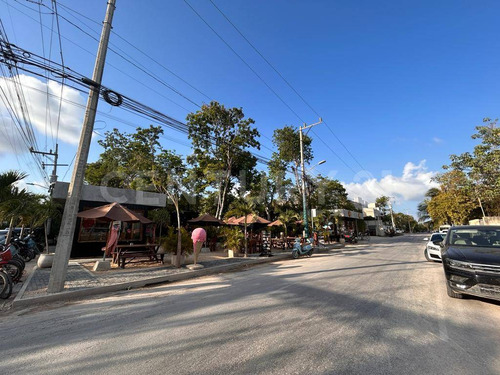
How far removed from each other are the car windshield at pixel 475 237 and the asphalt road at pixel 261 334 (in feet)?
4.09

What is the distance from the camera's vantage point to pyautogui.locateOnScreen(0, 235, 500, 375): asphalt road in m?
2.63

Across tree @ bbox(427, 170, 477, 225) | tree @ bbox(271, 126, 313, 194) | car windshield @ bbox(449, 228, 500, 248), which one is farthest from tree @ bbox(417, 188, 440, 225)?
car windshield @ bbox(449, 228, 500, 248)

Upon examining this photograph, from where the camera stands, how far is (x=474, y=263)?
4371 mm

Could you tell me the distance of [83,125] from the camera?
6938 mm

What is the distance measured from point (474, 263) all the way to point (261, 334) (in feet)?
13.7

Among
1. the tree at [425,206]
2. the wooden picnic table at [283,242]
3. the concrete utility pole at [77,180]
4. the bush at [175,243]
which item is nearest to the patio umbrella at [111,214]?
the bush at [175,243]

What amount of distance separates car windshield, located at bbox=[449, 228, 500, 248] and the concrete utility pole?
9.74 metres

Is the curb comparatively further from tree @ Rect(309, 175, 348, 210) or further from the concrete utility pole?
tree @ Rect(309, 175, 348, 210)

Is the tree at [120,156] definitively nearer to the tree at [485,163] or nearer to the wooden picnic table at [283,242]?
the wooden picnic table at [283,242]

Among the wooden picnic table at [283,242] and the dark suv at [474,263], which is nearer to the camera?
the dark suv at [474,263]

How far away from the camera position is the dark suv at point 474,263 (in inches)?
163

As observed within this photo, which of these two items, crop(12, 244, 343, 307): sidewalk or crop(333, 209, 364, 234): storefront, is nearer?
crop(12, 244, 343, 307): sidewalk

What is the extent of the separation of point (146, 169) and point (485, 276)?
25.5 m

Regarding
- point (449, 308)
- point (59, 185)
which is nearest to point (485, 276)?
point (449, 308)
